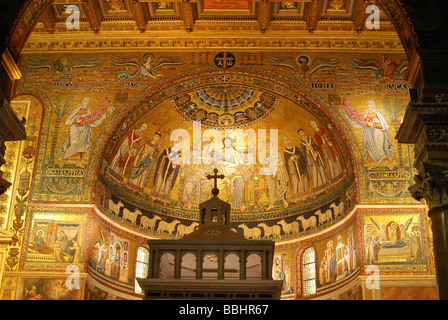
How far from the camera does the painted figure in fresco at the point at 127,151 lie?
2023 centimetres

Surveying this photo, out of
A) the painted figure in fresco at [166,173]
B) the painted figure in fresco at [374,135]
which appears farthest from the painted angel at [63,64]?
the painted figure in fresco at [374,135]

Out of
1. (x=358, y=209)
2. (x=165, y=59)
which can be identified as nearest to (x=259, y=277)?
(x=358, y=209)

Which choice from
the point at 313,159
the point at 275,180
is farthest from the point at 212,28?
the point at 275,180

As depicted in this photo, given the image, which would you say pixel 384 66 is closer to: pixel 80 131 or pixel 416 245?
pixel 416 245

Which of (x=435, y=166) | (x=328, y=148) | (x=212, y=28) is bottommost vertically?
(x=435, y=166)

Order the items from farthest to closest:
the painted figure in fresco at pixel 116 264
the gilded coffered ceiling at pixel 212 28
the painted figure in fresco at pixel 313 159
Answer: the painted figure in fresco at pixel 313 159 → the gilded coffered ceiling at pixel 212 28 → the painted figure in fresco at pixel 116 264

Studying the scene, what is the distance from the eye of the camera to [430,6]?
34.6 feet

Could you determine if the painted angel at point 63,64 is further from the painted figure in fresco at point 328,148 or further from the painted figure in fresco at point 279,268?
the painted figure in fresco at point 279,268

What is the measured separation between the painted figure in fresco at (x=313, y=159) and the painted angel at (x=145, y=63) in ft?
16.6

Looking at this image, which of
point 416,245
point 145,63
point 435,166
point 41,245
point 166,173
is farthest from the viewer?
point 166,173

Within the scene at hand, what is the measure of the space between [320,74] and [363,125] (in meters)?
2.27

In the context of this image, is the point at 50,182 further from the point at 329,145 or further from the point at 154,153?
the point at 329,145

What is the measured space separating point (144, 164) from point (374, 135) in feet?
26.5

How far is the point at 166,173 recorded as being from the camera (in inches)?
865
